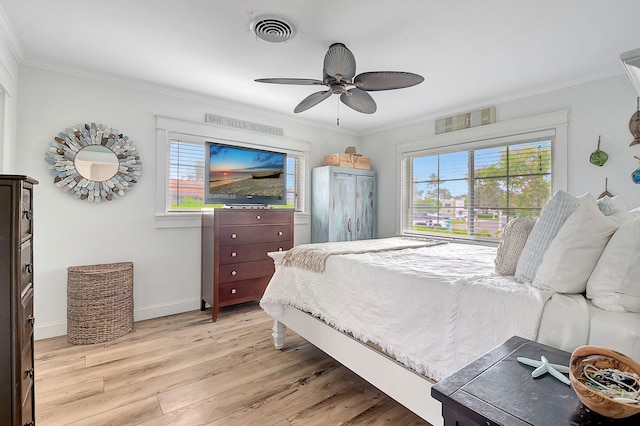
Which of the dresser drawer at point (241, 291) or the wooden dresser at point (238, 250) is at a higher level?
the wooden dresser at point (238, 250)

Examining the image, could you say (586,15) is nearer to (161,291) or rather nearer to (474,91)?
(474,91)

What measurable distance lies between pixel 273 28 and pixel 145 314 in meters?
3.02

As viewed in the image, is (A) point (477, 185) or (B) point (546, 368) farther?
(A) point (477, 185)

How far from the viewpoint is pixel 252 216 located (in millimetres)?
3457

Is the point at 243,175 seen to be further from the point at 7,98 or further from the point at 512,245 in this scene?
the point at 512,245

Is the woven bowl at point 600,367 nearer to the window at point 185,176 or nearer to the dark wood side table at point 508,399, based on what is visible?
the dark wood side table at point 508,399

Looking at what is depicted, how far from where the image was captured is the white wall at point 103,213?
8.98 ft

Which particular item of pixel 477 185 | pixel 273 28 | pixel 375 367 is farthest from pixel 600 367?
pixel 477 185

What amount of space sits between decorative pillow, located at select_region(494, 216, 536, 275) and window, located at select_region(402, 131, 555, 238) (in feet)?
7.04

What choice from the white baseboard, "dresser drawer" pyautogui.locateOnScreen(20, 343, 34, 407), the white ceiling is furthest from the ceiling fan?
the white baseboard

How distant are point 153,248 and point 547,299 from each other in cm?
342

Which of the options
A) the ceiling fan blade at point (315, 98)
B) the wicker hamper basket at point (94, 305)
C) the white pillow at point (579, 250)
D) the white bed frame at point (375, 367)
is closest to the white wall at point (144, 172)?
the wicker hamper basket at point (94, 305)

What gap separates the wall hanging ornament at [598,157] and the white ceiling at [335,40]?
27.3 inches

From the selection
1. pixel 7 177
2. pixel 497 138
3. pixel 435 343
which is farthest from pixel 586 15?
pixel 7 177
